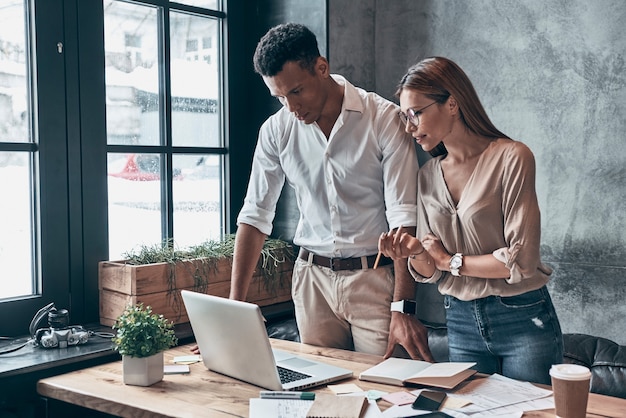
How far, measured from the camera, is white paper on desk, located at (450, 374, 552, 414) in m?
A: 1.99

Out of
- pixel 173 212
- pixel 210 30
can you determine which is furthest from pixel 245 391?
pixel 210 30

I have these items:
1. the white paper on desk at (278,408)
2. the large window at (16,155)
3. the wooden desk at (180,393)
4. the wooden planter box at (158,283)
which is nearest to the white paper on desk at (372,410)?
the wooden desk at (180,393)

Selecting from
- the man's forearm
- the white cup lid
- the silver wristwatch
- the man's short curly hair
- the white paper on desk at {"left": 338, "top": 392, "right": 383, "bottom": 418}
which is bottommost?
the white paper on desk at {"left": 338, "top": 392, "right": 383, "bottom": 418}

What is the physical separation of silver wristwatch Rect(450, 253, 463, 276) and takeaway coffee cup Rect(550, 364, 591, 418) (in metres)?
0.49

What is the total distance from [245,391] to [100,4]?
6.13 feet

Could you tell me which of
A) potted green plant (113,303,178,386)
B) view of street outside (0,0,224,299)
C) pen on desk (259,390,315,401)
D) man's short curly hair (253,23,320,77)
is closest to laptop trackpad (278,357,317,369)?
pen on desk (259,390,315,401)

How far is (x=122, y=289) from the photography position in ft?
10.4

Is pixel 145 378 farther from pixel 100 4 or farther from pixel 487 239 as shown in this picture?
pixel 100 4

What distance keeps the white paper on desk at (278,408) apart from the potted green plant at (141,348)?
398 mm

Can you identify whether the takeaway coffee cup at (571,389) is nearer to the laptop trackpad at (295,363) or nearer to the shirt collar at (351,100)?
the laptop trackpad at (295,363)

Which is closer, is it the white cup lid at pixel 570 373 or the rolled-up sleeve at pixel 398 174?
the white cup lid at pixel 570 373

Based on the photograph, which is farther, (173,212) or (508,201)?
(173,212)

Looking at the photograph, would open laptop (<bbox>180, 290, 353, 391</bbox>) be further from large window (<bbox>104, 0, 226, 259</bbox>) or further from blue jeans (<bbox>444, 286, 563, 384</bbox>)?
large window (<bbox>104, 0, 226, 259</bbox>)

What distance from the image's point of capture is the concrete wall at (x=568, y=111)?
312 centimetres
